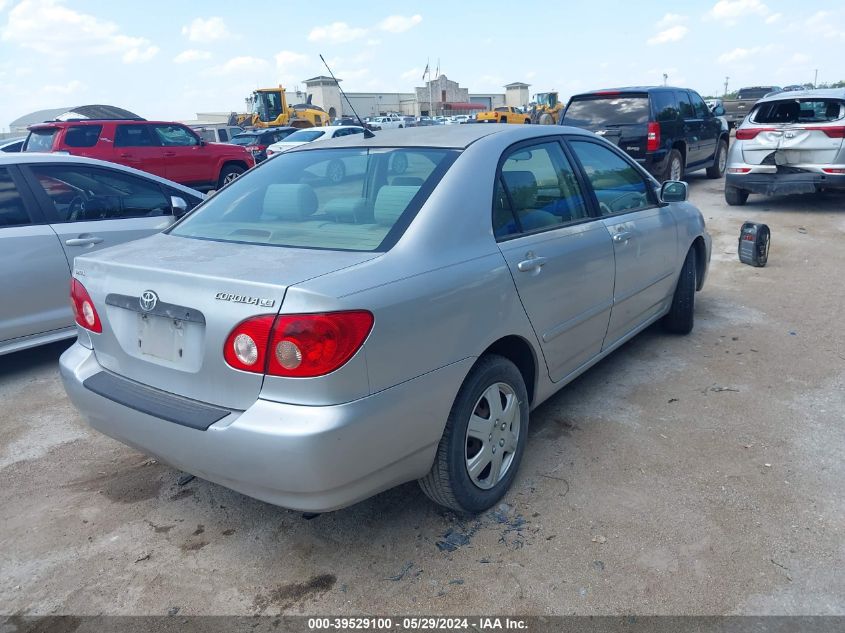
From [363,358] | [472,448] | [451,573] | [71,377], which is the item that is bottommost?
[451,573]

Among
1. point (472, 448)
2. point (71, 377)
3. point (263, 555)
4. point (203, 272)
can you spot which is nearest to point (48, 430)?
point (71, 377)

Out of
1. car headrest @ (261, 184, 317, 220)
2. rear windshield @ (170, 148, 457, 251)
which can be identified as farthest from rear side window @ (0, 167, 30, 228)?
car headrest @ (261, 184, 317, 220)

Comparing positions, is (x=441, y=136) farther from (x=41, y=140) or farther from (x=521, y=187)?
(x=41, y=140)

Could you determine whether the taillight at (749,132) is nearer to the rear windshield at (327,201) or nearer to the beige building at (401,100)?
the rear windshield at (327,201)

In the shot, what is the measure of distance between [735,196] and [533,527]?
9.49 m

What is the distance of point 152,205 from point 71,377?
9.96ft

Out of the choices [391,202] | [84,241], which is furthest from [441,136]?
[84,241]

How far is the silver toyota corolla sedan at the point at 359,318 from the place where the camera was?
222 centimetres

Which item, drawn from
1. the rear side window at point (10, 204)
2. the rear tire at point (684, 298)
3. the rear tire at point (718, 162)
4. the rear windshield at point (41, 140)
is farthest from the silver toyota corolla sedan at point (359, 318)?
the rear tire at point (718, 162)

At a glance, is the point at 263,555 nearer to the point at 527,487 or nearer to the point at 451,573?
the point at 451,573

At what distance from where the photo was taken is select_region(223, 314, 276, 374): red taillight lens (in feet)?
7.26

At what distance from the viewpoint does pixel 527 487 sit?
3166mm

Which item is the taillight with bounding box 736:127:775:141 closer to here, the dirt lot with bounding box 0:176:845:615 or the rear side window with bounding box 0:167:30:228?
the dirt lot with bounding box 0:176:845:615

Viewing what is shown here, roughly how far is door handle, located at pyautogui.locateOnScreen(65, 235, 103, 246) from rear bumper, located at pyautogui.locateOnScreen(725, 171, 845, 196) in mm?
8822
